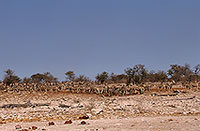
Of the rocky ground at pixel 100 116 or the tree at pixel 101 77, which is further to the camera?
the tree at pixel 101 77

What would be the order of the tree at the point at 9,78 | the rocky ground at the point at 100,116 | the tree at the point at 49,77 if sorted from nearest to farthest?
the rocky ground at the point at 100,116
the tree at the point at 9,78
the tree at the point at 49,77

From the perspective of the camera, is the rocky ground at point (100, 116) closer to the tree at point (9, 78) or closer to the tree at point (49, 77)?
the tree at point (9, 78)

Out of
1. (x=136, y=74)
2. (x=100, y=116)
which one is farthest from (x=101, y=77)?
(x=100, y=116)

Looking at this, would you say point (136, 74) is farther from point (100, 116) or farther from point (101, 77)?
point (100, 116)

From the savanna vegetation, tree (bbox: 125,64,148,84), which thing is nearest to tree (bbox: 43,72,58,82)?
the savanna vegetation

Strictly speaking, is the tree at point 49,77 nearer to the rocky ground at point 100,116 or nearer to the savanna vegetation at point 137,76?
the savanna vegetation at point 137,76

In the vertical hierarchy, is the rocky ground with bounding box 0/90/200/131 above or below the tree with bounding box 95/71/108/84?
below

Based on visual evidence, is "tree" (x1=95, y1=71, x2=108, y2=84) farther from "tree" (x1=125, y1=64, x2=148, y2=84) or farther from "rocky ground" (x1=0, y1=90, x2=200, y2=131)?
"rocky ground" (x1=0, y1=90, x2=200, y2=131)

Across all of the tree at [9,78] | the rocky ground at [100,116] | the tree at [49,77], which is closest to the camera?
the rocky ground at [100,116]

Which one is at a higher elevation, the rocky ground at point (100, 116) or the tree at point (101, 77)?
the tree at point (101, 77)

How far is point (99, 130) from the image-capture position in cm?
711

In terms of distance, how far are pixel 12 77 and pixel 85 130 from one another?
31.3 m

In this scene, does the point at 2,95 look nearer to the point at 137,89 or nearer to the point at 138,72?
the point at 137,89

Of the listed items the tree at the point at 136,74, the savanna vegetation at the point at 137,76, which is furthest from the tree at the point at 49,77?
the tree at the point at 136,74
